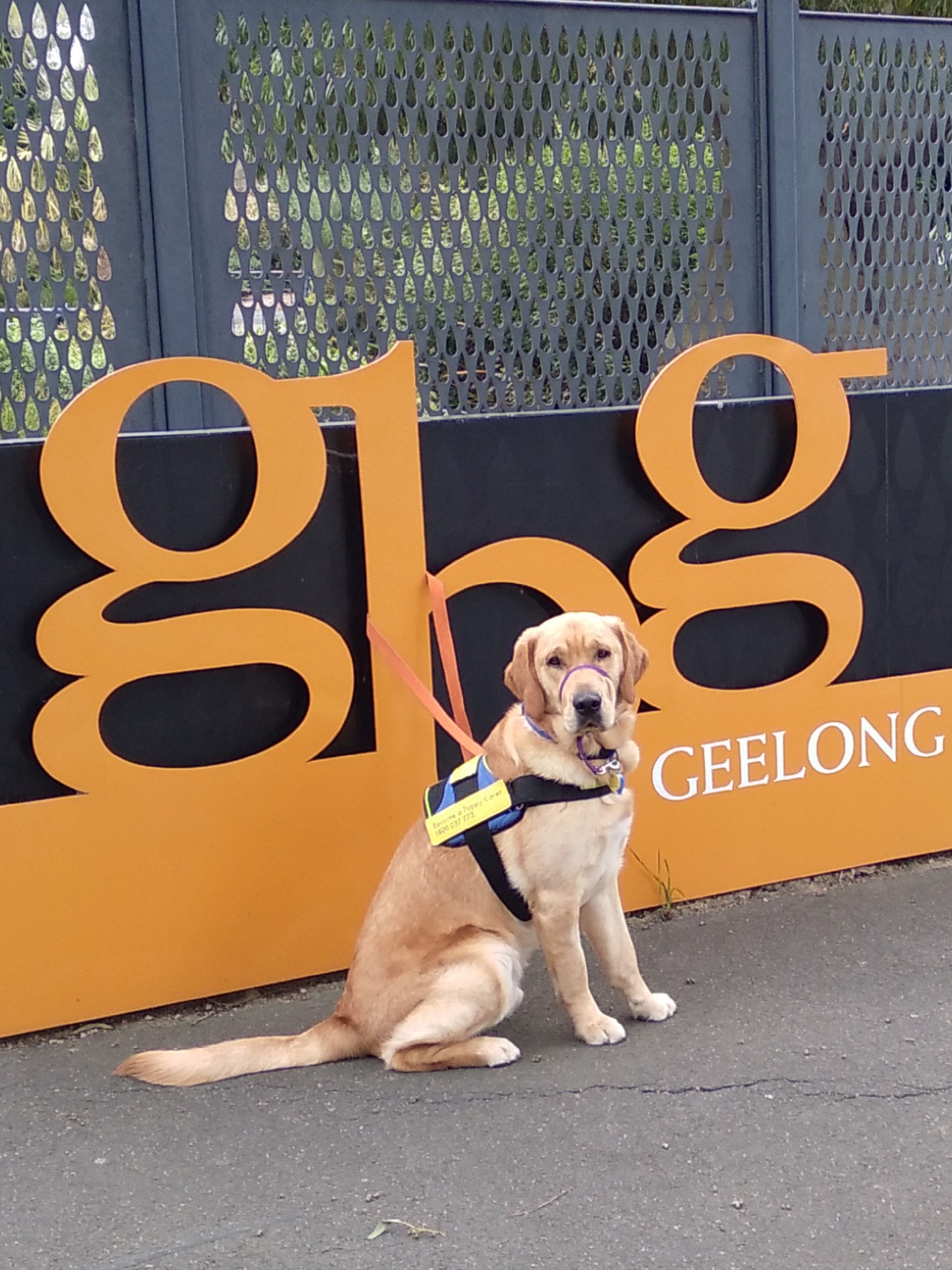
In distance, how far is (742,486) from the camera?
4879mm

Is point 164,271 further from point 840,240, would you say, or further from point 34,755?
point 840,240

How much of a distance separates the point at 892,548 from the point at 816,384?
0.76 metres

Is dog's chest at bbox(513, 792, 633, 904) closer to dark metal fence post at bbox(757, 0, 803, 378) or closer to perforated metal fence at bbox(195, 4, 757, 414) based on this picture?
perforated metal fence at bbox(195, 4, 757, 414)

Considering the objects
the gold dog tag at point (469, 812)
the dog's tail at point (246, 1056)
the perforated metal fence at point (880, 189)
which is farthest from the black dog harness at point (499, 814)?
the perforated metal fence at point (880, 189)

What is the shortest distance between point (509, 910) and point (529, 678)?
698 mm

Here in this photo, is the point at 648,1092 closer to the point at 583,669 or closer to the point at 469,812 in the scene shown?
the point at 469,812

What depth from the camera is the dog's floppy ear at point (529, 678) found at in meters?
3.80

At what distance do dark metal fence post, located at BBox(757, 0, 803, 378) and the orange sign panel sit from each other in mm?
691

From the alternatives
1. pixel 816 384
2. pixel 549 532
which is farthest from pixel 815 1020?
pixel 816 384

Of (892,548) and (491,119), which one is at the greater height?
(491,119)

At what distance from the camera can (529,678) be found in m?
3.81

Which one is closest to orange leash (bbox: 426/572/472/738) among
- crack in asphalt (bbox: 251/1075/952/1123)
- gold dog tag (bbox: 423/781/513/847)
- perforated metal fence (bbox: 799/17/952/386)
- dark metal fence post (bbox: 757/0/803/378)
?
gold dog tag (bbox: 423/781/513/847)

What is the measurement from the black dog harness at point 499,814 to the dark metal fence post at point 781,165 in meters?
2.56

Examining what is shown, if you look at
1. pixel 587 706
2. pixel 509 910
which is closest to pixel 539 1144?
pixel 509 910
